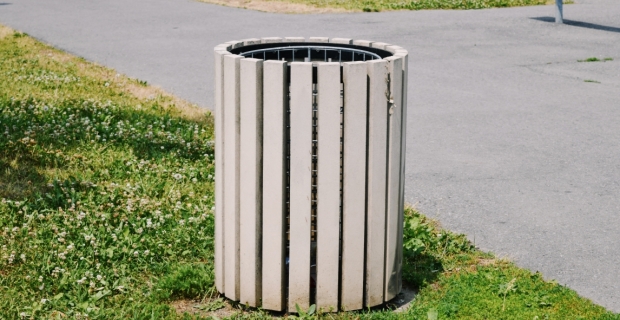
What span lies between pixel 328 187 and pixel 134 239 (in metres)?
1.41

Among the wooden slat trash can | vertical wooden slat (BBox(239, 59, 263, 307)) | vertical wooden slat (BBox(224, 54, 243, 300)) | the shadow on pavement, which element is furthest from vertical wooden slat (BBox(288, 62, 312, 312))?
the shadow on pavement

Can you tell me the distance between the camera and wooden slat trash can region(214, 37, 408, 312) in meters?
3.56

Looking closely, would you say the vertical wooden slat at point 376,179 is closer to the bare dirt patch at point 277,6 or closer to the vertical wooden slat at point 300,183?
the vertical wooden slat at point 300,183

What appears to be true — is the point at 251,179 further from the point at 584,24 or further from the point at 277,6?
the point at 277,6

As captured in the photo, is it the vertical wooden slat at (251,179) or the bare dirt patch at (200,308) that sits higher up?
the vertical wooden slat at (251,179)

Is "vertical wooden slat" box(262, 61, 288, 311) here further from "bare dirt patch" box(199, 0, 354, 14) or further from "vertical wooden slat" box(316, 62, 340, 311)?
"bare dirt patch" box(199, 0, 354, 14)

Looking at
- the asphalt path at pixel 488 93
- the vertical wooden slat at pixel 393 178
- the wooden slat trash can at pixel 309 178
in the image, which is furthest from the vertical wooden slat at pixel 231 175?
the asphalt path at pixel 488 93

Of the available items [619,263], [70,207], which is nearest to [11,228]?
[70,207]

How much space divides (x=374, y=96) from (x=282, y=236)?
703mm

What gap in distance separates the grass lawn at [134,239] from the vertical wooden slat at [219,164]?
0.16 meters

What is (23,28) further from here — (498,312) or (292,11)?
(498,312)

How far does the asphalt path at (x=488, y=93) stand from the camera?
16.5 feet

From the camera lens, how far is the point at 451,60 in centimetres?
1082

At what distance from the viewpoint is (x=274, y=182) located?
3.62 m
